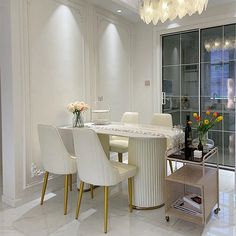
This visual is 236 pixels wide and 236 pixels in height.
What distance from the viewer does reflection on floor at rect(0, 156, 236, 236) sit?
93.0 inches

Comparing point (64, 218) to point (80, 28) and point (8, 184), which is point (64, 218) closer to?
point (8, 184)

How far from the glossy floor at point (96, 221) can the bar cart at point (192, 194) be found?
4.9 inches

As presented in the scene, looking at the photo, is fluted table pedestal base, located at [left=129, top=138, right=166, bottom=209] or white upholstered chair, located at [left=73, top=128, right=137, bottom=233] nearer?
white upholstered chair, located at [left=73, top=128, right=137, bottom=233]

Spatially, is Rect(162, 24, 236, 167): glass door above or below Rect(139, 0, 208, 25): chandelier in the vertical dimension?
below

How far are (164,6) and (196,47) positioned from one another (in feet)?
6.38

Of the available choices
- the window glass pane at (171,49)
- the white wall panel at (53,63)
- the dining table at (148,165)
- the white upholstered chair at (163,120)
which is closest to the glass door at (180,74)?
the window glass pane at (171,49)

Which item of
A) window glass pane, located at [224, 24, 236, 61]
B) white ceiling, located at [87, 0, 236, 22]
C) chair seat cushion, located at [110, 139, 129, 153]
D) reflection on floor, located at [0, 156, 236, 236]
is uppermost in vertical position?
white ceiling, located at [87, 0, 236, 22]

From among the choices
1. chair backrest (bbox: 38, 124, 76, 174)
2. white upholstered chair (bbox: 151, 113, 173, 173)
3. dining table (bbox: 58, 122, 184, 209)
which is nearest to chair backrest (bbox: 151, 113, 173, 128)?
white upholstered chair (bbox: 151, 113, 173, 173)

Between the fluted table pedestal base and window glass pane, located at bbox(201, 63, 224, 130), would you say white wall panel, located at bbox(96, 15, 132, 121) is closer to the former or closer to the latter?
window glass pane, located at bbox(201, 63, 224, 130)

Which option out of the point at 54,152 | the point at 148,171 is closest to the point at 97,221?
the point at 148,171

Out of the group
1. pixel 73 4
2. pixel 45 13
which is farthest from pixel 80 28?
pixel 45 13

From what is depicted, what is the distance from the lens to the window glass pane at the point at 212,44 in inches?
166

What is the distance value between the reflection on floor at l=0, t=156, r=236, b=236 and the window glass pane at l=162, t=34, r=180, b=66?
2648mm

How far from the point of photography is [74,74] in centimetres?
369
